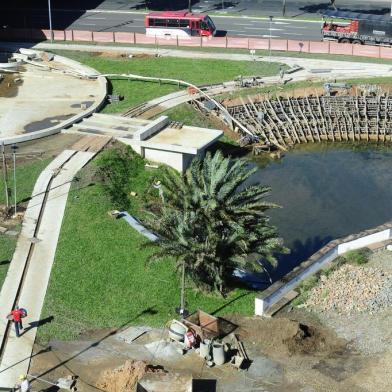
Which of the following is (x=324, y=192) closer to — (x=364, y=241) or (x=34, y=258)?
(x=364, y=241)

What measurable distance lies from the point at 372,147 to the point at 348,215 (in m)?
13.3

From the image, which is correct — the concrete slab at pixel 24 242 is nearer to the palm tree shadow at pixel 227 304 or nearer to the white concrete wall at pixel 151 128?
the white concrete wall at pixel 151 128

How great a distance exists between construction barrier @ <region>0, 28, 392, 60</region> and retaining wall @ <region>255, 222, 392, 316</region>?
36393 mm

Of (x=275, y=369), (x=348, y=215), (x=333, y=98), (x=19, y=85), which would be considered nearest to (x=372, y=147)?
(x=333, y=98)

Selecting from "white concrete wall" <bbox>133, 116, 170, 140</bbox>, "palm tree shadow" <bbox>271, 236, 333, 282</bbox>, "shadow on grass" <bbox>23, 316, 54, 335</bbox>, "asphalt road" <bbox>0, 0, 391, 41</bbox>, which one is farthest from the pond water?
"asphalt road" <bbox>0, 0, 391, 41</bbox>

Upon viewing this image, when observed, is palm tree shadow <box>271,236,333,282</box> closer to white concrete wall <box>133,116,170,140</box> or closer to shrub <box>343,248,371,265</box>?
shrub <box>343,248,371,265</box>

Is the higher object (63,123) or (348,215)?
(63,123)

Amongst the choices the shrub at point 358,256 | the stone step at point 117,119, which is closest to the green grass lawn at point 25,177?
the stone step at point 117,119

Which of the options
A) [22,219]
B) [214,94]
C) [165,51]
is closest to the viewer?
[22,219]

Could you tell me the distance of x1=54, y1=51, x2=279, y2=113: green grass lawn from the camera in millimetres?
64125

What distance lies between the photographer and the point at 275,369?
1181 inches

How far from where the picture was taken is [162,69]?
6925cm

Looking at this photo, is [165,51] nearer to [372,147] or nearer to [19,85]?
[19,85]

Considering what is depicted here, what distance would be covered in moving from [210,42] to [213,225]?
44714 millimetres
